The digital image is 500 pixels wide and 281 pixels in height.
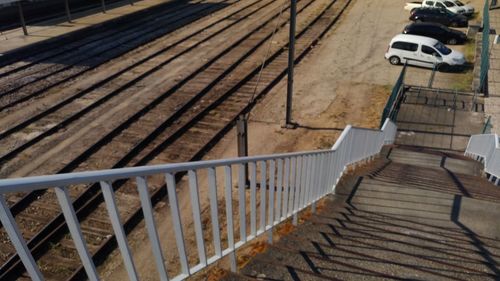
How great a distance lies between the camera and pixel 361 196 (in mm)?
6500

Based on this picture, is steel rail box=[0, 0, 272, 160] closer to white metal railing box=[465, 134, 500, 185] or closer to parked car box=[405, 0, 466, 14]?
white metal railing box=[465, 134, 500, 185]

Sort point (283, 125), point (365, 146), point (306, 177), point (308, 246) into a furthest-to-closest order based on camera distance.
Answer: point (283, 125), point (365, 146), point (306, 177), point (308, 246)

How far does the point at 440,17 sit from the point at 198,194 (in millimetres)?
28955

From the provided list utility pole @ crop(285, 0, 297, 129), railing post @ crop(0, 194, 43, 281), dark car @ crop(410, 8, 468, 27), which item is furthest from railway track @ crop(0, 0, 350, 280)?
dark car @ crop(410, 8, 468, 27)

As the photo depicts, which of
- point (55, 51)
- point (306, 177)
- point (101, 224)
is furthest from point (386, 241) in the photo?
point (55, 51)

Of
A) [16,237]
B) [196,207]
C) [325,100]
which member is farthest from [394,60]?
[16,237]

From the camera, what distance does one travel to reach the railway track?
875cm

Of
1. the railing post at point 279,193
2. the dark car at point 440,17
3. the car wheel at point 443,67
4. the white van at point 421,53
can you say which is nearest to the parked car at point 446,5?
the dark car at point 440,17

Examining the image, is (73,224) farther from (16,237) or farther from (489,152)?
(489,152)

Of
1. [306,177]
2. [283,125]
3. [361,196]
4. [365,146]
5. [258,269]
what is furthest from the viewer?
[283,125]

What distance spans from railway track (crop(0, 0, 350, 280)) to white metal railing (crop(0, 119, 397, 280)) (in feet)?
16.6

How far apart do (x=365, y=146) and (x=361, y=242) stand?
572 cm

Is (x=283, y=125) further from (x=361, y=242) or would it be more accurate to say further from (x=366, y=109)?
(x=361, y=242)

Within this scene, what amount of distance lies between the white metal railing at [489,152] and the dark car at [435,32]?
1249 cm
